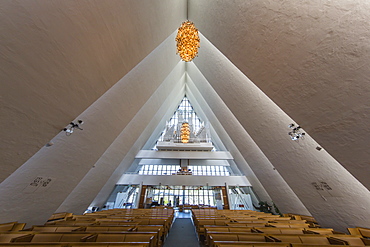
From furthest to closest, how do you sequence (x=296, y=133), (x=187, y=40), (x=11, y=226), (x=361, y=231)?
(x=361, y=231), (x=296, y=133), (x=11, y=226), (x=187, y=40)

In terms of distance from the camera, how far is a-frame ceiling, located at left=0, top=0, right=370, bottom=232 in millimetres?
2068

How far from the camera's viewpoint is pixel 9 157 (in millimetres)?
2645

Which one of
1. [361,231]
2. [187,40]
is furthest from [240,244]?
[361,231]

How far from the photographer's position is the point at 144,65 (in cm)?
538

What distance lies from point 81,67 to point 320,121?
5301mm

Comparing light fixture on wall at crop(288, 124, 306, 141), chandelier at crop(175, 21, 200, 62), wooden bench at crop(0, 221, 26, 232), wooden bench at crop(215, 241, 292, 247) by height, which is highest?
chandelier at crop(175, 21, 200, 62)

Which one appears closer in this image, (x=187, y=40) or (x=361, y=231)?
(x=187, y=40)

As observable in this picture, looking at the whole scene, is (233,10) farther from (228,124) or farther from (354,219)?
(354,219)

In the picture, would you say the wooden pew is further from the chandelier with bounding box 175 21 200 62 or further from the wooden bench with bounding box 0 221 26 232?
the wooden bench with bounding box 0 221 26 232

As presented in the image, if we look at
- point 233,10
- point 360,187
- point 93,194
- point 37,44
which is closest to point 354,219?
point 360,187

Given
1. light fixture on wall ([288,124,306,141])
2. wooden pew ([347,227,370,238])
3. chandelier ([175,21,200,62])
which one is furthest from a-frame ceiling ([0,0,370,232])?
chandelier ([175,21,200,62])

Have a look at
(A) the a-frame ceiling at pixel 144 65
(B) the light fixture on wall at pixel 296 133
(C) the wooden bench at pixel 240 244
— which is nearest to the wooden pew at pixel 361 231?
(A) the a-frame ceiling at pixel 144 65

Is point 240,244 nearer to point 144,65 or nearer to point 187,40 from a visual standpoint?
point 187,40

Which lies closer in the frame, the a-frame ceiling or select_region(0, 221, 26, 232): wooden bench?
the a-frame ceiling
